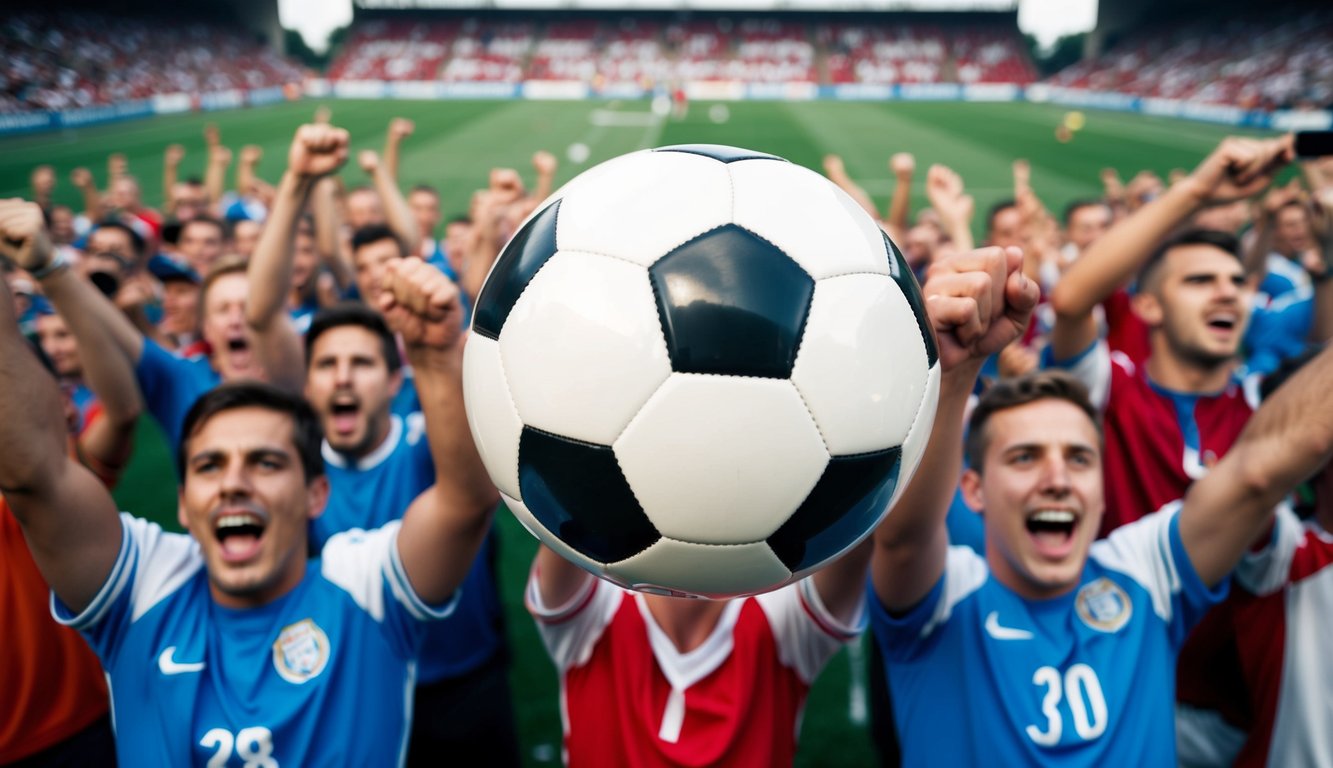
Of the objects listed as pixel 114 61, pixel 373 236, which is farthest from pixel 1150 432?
pixel 114 61

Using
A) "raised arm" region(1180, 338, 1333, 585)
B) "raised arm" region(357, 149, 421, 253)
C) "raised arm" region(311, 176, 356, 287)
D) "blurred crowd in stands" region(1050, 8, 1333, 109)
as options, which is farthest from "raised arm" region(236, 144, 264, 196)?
"blurred crowd in stands" region(1050, 8, 1333, 109)

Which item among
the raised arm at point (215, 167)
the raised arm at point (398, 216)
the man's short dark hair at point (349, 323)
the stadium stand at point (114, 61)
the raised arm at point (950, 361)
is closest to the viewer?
the raised arm at point (950, 361)

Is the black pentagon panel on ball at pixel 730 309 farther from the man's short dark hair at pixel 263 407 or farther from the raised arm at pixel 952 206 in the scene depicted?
the raised arm at pixel 952 206

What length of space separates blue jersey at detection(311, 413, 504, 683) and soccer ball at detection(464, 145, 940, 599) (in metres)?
1.55

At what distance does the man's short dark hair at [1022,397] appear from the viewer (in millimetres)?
2143

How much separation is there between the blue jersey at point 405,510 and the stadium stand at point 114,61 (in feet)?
87.1

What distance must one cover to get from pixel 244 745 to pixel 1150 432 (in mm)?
2923

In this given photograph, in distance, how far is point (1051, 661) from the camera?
6.26 feet

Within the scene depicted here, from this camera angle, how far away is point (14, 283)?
17.1 ft

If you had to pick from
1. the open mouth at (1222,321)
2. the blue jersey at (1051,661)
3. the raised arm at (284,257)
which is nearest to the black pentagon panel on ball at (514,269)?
the blue jersey at (1051,661)

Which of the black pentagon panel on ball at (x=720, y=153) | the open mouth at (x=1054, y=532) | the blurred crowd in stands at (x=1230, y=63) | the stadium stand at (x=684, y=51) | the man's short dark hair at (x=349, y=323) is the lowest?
the open mouth at (x=1054, y=532)

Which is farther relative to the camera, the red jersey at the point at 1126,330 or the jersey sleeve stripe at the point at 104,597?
the red jersey at the point at 1126,330

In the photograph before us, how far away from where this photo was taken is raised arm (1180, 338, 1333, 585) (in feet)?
5.94

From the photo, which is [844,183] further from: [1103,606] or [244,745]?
[244,745]
